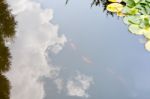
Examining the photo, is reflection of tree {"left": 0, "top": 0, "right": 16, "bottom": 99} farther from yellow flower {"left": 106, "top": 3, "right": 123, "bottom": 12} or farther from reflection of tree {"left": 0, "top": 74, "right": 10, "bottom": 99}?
yellow flower {"left": 106, "top": 3, "right": 123, "bottom": 12}

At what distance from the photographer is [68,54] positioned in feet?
12.7

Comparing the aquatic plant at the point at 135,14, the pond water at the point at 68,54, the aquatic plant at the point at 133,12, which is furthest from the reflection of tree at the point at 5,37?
the aquatic plant at the point at 135,14

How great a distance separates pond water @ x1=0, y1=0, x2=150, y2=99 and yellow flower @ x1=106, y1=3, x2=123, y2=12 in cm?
10

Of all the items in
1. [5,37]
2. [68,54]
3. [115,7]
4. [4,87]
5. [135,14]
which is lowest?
[4,87]

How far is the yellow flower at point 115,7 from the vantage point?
474 cm

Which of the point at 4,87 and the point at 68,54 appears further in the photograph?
the point at 68,54

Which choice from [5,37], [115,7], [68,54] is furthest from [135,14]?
[5,37]

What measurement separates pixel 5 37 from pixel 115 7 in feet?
5.18

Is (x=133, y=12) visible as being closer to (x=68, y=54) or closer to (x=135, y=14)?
(x=135, y=14)

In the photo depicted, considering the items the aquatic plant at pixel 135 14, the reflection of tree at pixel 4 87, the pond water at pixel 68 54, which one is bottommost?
the reflection of tree at pixel 4 87

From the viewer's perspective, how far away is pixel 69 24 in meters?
4.42

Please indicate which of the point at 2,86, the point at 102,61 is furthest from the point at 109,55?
the point at 2,86

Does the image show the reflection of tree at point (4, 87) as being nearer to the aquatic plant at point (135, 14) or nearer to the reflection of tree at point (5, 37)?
the reflection of tree at point (5, 37)

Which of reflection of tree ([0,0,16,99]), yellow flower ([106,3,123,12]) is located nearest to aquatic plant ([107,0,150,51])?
yellow flower ([106,3,123,12])
